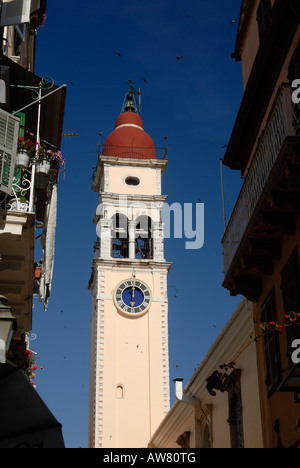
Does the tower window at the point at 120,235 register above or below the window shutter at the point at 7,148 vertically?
above

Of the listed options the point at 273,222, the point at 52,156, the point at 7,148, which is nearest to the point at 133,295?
the point at 52,156

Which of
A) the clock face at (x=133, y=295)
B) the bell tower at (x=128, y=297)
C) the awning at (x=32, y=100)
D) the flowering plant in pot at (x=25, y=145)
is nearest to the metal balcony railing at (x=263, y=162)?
the flowering plant in pot at (x=25, y=145)

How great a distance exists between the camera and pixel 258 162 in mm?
12531

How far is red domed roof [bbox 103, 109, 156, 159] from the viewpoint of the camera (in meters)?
54.1

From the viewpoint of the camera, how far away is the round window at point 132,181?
175ft

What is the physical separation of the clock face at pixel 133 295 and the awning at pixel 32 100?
3206cm

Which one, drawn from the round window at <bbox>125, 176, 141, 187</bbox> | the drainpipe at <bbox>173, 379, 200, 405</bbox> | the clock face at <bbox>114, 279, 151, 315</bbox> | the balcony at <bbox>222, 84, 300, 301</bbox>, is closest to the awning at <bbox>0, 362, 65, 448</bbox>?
the balcony at <bbox>222, 84, 300, 301</bbox>

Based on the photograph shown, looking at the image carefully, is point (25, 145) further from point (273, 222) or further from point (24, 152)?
point (273, 222)

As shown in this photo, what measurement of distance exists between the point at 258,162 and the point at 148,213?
3864 cm

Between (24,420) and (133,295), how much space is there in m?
42.2

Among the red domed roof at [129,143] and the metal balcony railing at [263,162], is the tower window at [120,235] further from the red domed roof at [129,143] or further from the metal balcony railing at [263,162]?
the metal balcony railing at [263,162]

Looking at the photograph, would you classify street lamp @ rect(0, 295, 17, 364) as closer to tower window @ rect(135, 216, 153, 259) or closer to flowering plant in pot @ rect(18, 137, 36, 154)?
flowering plant in pot @ rect(18, 137, 36, 154)

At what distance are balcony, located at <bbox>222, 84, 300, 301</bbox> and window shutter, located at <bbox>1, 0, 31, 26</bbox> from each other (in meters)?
4.24
